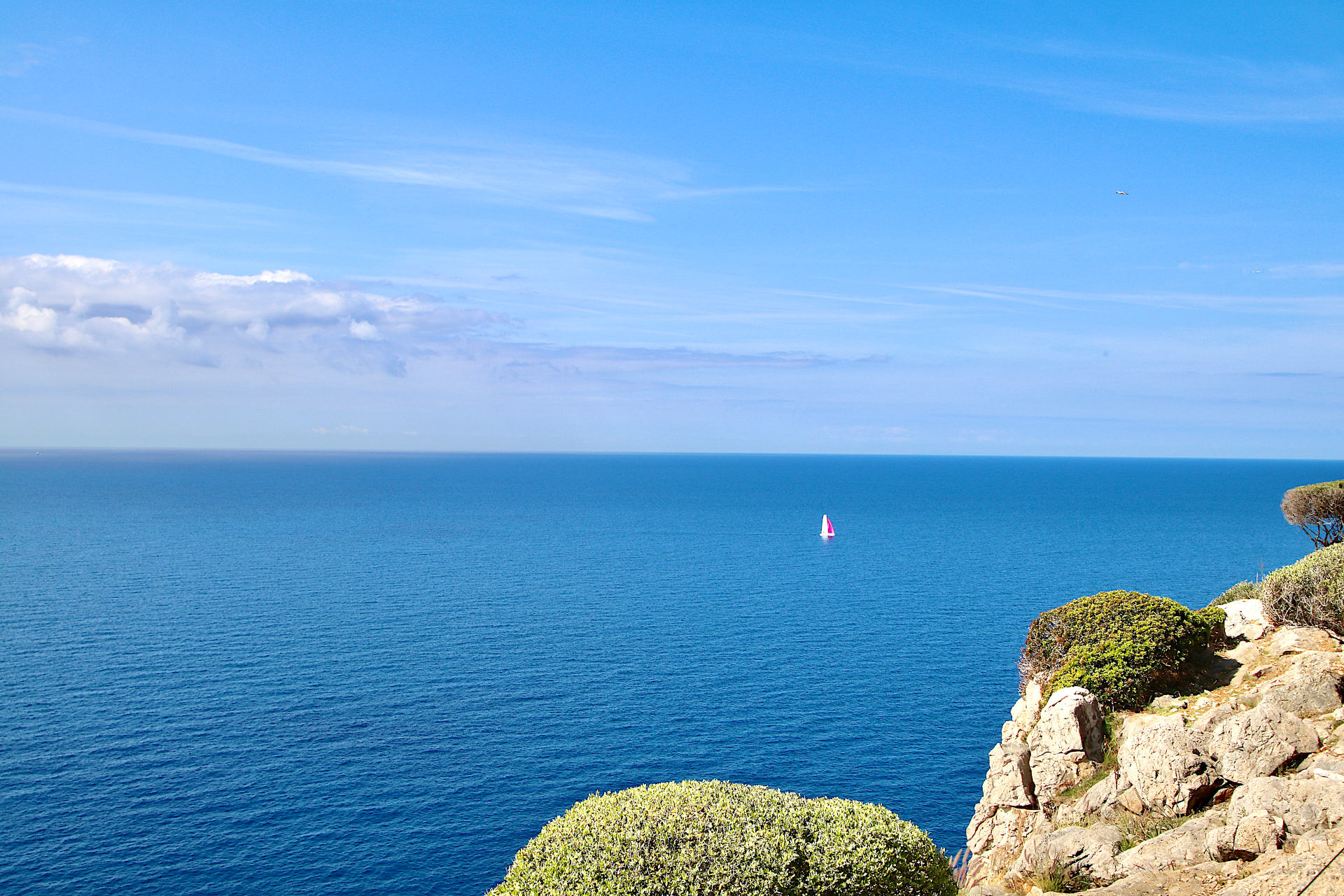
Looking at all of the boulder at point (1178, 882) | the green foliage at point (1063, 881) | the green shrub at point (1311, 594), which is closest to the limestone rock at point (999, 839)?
the green foliage at point (1063, 881)

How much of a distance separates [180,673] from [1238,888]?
8153 centimetres

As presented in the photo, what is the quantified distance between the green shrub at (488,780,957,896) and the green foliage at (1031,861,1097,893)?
411 cm

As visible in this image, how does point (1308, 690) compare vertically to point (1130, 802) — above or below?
above

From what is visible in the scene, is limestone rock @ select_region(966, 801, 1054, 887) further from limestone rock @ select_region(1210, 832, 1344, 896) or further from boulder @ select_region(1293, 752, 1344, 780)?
limestone rock @ select_region(1210, 832, 1344, 896)

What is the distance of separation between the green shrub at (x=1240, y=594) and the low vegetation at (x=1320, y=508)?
807 centimetres

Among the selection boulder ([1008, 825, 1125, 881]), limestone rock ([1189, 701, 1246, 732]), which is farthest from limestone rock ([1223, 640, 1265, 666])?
boulder ([1008, 825, 1125, 881])

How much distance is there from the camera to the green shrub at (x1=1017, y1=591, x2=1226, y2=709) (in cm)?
2642

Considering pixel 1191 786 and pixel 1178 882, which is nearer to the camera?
pixel 1178 882

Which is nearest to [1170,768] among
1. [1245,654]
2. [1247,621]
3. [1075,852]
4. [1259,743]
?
[1259,743]

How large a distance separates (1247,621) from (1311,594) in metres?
2.16

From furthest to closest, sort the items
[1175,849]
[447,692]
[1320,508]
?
[447,692], [1320,508], [1175,849]

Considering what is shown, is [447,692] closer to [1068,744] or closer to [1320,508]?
[1068,744]

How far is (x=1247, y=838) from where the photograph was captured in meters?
16.4

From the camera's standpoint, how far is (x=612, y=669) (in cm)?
7731
